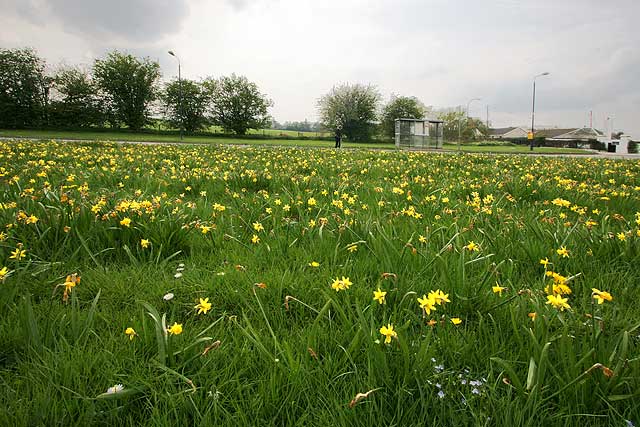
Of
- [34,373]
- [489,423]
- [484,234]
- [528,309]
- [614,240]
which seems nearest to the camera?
[489,423]

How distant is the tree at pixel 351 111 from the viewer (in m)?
68.8

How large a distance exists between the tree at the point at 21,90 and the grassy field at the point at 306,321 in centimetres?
5250

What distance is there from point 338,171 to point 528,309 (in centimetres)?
563

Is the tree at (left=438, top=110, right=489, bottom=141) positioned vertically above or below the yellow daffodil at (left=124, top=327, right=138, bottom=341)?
above

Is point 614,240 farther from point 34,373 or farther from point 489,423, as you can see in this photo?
point 34,373

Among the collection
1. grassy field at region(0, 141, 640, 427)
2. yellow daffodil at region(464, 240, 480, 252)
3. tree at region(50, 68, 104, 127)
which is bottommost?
grassy field at region(0, 141, 640, 427)

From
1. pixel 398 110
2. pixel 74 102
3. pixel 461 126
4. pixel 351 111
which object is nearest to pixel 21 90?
pixel 74 102

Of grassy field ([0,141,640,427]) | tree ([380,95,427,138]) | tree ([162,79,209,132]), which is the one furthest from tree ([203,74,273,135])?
grassy field ([0,141,640,427])

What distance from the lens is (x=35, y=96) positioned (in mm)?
43625

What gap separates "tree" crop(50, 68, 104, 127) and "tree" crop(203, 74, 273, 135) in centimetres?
1634

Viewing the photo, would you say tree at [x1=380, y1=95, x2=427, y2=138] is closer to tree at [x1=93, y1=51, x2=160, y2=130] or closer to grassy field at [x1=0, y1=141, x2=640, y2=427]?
tree at [x1=93, y1=51, x2=160, y2=130]

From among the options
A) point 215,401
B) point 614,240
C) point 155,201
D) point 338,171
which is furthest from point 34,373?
point 338,171

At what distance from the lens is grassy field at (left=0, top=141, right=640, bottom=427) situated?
45.2 inches

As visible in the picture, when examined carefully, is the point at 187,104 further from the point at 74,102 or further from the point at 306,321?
the point at 306,321
